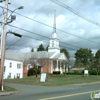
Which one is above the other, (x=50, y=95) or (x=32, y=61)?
(x=32, y=61)

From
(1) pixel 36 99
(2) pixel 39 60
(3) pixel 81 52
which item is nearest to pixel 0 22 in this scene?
(1) pixel 36 99

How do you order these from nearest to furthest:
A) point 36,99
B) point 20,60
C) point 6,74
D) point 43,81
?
point 36,99 → point 43,81 → point 6,74 → point 20,60

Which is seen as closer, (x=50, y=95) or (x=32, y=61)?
(x=50, y=95)

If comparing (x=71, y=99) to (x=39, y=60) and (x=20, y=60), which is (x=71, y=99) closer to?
(x=20, y=60)

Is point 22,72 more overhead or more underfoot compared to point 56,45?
more underfoot

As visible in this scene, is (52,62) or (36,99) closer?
(36,99)

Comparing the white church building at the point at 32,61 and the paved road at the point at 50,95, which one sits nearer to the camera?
the paved road at the point at 50,95

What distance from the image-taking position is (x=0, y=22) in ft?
72.1

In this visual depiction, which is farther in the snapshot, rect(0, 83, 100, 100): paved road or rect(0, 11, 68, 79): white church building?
rect(0, 11, 68, 79): white church building

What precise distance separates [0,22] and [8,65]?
115 feet

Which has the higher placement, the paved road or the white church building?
the white church building

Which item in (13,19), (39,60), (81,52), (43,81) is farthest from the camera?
(81,52)

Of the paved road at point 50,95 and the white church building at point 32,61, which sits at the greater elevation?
the white church building at point 32,61

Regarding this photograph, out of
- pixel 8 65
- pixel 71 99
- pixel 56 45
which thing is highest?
pixel 56 45
